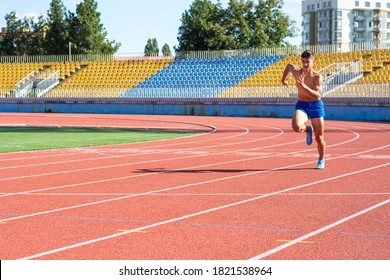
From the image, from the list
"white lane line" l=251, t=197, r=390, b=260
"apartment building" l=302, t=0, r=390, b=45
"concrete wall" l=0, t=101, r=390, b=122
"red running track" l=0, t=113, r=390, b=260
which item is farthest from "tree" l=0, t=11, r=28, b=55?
"apartment building" l=302, t=0, r=390, b=45

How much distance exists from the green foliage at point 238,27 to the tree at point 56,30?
38.2 ft

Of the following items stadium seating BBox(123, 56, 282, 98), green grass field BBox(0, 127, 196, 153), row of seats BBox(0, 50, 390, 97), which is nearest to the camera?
green grass field BBox(0, 127, 196, 153)

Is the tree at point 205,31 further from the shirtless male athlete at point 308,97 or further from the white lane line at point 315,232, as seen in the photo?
the white lane line at point 315,232

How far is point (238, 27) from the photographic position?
233ft

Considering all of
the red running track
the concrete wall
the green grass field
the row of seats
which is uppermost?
the row of seats

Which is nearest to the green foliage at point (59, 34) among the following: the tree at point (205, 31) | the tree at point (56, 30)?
the tree at point (56, 30)

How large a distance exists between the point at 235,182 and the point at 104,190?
1.84m

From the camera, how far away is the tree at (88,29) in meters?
72.2

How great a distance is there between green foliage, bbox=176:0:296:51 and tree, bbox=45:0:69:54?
11.6 meters

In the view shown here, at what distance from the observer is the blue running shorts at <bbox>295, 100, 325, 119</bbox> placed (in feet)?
37.3

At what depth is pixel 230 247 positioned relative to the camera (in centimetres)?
585

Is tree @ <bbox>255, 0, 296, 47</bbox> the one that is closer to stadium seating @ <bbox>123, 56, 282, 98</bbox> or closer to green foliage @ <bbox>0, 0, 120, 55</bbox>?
green foliage @ <bbox>0, 0, 120, 55</bbox>

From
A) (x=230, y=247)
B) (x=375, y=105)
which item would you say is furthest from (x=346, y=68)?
(x=230, y=247)

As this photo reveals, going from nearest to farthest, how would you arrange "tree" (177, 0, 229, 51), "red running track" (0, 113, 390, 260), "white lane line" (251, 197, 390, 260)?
"white lane line" (251, 197, 390, 260) → "red running track" (0, 113, 390, 260) → "tree" (177, 0, 229, 51)
